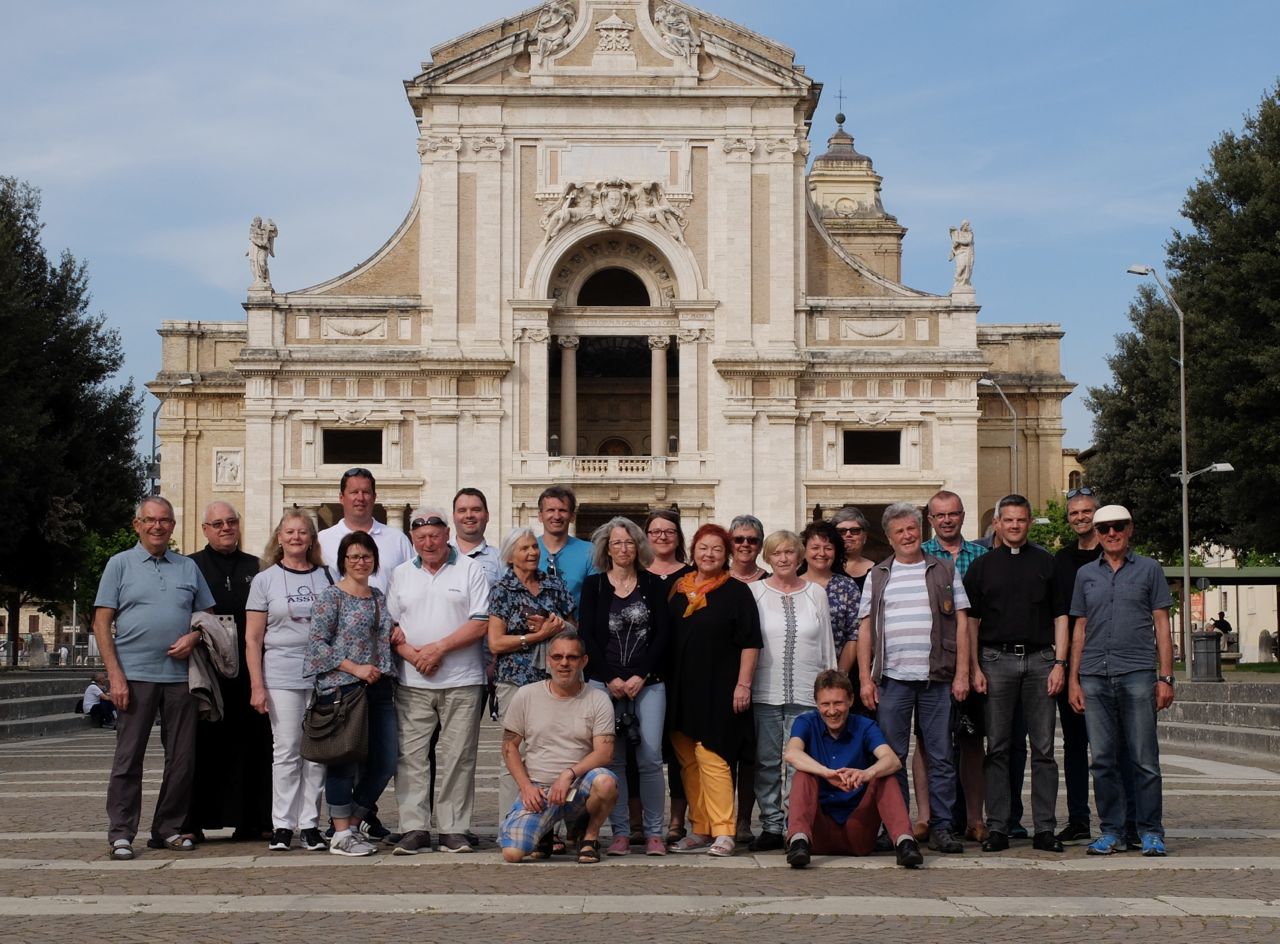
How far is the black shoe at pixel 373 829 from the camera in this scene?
1252 cm

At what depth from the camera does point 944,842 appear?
1203 centimetres

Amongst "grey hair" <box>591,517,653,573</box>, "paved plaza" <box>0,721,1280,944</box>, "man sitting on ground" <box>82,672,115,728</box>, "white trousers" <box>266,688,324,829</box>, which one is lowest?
"man sitting on ground" <box>82,672,115,728</box>

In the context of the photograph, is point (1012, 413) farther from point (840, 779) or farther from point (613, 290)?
point (840, 779)

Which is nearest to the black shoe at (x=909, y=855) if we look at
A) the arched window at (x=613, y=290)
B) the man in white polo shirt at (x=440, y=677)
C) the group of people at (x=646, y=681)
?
the group of people at (x=646, y=681)

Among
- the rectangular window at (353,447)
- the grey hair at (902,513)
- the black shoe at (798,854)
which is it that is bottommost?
the black shoe at (798,854)

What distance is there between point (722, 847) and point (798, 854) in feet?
2.58

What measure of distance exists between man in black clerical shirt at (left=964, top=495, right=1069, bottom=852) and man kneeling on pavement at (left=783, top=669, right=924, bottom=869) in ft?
3.51

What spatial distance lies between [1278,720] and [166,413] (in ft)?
135

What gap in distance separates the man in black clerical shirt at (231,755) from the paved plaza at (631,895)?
233mm

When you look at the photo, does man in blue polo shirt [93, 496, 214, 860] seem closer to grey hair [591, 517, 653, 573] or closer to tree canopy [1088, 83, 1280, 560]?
grey hair [591, 517, 653, 573]

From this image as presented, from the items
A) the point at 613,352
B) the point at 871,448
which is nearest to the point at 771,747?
the point at 871,448

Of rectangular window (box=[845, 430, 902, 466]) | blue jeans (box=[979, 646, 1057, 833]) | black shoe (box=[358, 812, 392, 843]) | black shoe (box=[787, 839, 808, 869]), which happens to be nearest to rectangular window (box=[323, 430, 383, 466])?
rectangular window (box=[845, 430, 902, 466])

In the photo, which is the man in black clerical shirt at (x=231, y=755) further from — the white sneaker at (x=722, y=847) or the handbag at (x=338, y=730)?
the white sneaker at (x=722, y=847)

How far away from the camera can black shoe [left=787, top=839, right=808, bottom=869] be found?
36.5 ft
